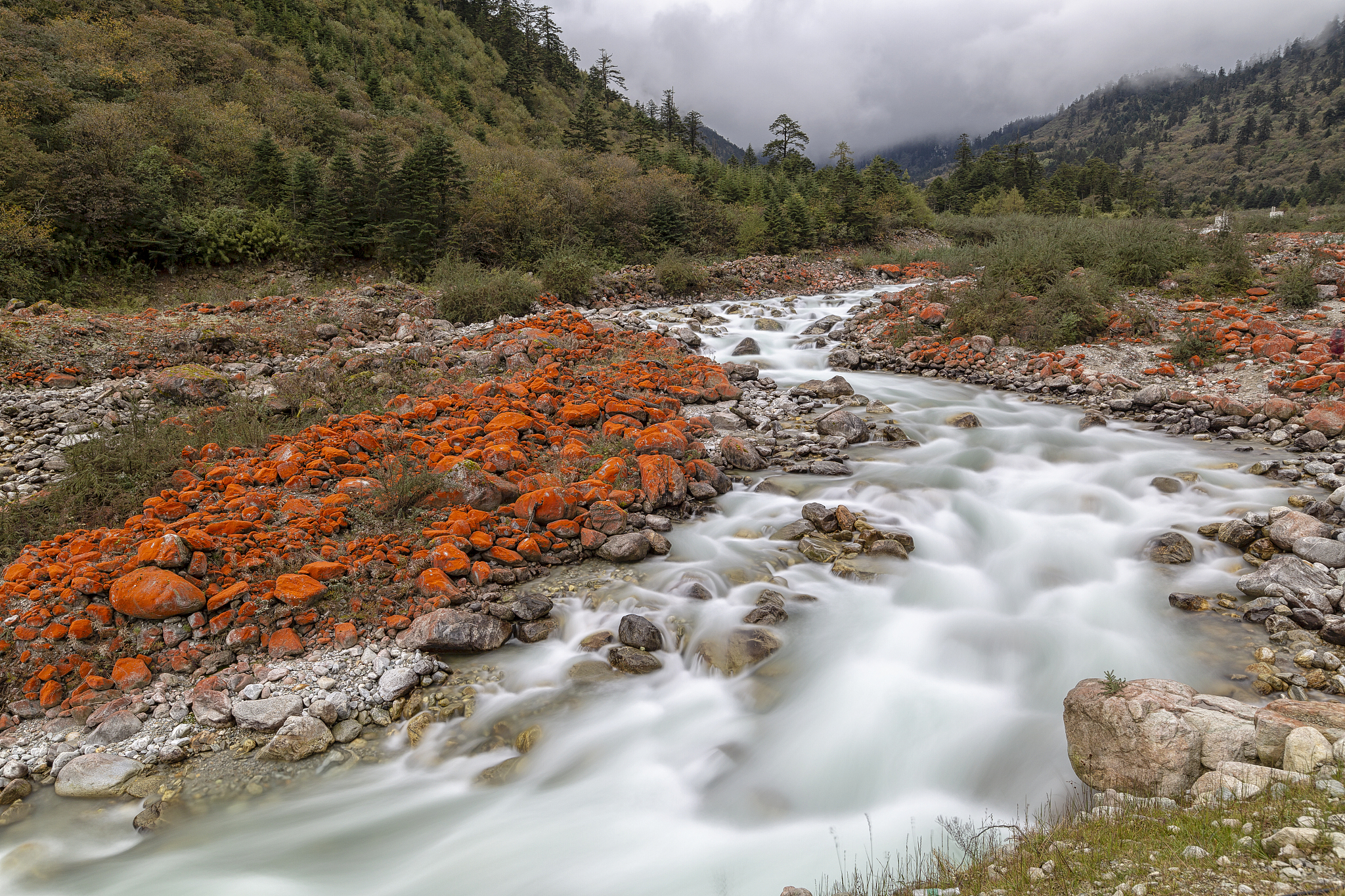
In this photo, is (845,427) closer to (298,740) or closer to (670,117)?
(298,740)

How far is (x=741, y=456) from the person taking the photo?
9398mm

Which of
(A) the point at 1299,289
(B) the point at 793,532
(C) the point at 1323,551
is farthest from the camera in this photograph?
(A) the point at 1299,289

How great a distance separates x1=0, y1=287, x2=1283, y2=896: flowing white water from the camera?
410 cm

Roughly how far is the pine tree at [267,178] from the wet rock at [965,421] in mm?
20109

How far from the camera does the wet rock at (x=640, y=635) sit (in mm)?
5953

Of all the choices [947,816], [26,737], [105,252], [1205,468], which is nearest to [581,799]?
[947,816]

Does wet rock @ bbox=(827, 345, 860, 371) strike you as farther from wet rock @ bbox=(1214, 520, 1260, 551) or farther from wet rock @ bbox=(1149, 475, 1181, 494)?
wet rock @ bbox=(1214, 520, 1260, 551)

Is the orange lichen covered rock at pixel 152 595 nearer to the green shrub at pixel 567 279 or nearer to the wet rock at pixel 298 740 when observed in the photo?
the wet rock at pixel 298 740

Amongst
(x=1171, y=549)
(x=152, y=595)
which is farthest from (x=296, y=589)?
(x=1171, y=549)

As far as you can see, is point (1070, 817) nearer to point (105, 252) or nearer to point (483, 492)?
point (483, 492)

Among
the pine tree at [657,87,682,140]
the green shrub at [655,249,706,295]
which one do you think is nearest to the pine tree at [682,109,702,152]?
the pine tree at [657,87,682,140]

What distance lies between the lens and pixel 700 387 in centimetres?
1214

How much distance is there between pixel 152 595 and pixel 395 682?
2300 millimetres

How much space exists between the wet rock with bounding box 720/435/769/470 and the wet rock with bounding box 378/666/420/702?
218 inches
